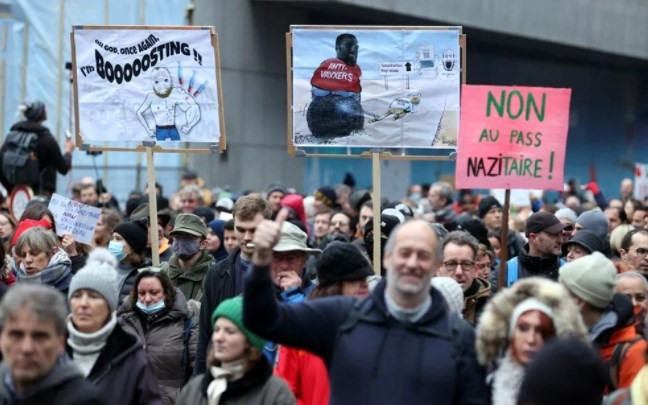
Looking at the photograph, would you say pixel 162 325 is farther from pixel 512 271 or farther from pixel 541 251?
pixel 541 251

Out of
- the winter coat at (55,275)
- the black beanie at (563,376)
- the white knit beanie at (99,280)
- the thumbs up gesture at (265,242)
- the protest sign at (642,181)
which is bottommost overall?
the protest sign at (642,181)

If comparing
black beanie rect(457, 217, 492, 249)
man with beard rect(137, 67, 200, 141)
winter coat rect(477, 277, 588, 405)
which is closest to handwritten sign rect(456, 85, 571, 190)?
man with beard rect(137, 67, 200, 141)

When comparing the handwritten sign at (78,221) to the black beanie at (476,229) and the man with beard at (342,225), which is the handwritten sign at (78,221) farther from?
the black beanie at (476,229)

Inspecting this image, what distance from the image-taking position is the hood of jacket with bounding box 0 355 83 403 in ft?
17.6

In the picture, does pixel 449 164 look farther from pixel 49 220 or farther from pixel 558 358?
pixel 558 358

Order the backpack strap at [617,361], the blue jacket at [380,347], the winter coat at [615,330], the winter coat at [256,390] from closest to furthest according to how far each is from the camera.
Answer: the blue jacket at [380,347] < the winter coat at [256,390] < the backpack strap at [617,361] < the winter coat at [615,330]

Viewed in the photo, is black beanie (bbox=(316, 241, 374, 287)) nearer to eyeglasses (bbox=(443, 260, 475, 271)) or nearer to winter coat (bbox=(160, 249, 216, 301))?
eyeglasses (bbox=(443, 260, 475, 271))

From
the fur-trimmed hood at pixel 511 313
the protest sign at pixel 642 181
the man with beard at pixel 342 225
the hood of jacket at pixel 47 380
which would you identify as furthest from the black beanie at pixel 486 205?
the hood of jacket at pixel 47 380

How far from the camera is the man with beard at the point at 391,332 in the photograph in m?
5.52

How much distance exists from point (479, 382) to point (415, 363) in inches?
11.7

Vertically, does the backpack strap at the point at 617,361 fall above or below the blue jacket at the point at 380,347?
below

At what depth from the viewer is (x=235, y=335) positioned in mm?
6305

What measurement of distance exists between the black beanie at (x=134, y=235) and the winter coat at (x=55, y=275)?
1.01 meters

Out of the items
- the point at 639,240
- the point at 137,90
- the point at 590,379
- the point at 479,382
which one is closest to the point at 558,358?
the point at 590,379
